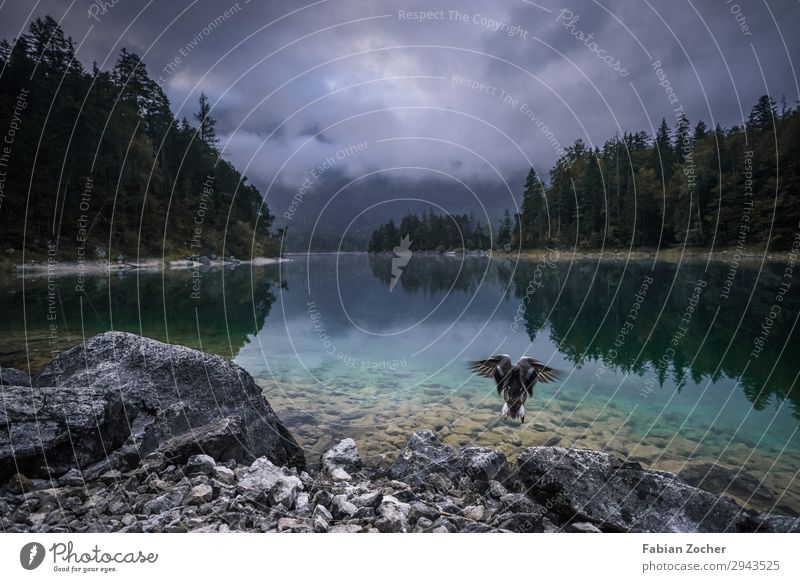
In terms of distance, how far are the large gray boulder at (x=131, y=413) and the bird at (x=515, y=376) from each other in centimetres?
346

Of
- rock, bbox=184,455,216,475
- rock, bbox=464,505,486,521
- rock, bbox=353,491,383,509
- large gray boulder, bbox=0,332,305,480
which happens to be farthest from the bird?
large gray boulder, bbox=0,332,305,480

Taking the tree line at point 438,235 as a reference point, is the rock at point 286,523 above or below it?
below

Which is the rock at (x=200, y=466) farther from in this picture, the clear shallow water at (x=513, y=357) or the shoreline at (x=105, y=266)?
the shoreline at (x=105, y=266)

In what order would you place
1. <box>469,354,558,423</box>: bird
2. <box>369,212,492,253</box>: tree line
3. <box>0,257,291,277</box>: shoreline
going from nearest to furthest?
1. <box>469,354,558,423</box>: bird
2. <box>0,257,291,277</box>: shoreline
3. <box>369,212,492,253</box>: tree line

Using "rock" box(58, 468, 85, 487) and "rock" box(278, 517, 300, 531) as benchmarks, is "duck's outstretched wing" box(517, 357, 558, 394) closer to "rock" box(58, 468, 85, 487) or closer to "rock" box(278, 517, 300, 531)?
"rock" box(278, 517, 300, 531)

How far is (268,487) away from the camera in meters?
3.79

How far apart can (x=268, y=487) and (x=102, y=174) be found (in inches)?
2322

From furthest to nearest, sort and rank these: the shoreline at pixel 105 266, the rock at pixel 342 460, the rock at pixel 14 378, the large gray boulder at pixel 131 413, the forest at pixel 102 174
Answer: the shoreline at pixel 105 266 < the forest at pixel 102 174 < the rock at pixel 14 378 < the rock at pixel 342 460 < the large gray boulder at pixel 131 413

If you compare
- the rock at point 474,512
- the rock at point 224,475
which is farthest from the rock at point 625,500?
the rock at point 224,475

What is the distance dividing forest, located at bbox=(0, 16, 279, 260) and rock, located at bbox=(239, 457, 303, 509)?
1948cm

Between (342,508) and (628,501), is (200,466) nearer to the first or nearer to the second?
(342,508)

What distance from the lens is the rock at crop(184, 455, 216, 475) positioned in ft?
13.3
